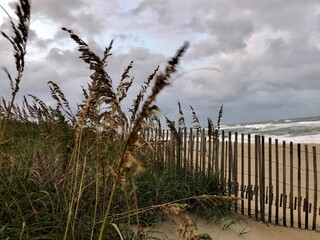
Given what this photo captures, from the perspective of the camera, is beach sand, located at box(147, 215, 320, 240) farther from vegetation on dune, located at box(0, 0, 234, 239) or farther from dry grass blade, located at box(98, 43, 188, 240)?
dry grass blade, located at box(98, 43, 188, 240)

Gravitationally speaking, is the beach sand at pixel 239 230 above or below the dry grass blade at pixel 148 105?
below

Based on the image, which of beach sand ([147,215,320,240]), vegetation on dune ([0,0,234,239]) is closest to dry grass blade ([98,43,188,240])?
vegetation on dune ([0,0,234,239])

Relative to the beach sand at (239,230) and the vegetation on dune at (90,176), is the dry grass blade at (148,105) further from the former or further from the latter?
the beach sand at (239,230)

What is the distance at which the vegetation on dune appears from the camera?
5.07 feet

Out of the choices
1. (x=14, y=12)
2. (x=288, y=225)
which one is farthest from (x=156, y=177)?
(x=14, y=12)

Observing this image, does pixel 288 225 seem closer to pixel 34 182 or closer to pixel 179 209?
pixel 34 182

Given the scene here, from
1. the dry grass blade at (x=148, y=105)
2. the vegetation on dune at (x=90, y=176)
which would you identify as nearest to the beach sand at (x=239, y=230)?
the vegetation on dune at (x=90, y=176)

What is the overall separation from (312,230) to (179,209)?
5.72m

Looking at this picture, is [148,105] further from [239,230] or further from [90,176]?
[239,230]

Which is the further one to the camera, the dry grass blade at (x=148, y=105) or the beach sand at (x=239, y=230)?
the beach sand at (x=239, y=230)

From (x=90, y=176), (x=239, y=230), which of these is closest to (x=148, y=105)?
(x=90, y=176)

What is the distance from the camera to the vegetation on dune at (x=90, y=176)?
155 cm

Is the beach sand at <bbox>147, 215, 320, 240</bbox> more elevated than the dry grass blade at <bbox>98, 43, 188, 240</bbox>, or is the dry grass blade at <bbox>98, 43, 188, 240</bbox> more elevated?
the dry grass blade at <bbox>98, 43, 188, 240</bbox>

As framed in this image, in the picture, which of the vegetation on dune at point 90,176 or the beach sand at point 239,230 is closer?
the vegetation on dune at point 90,176
